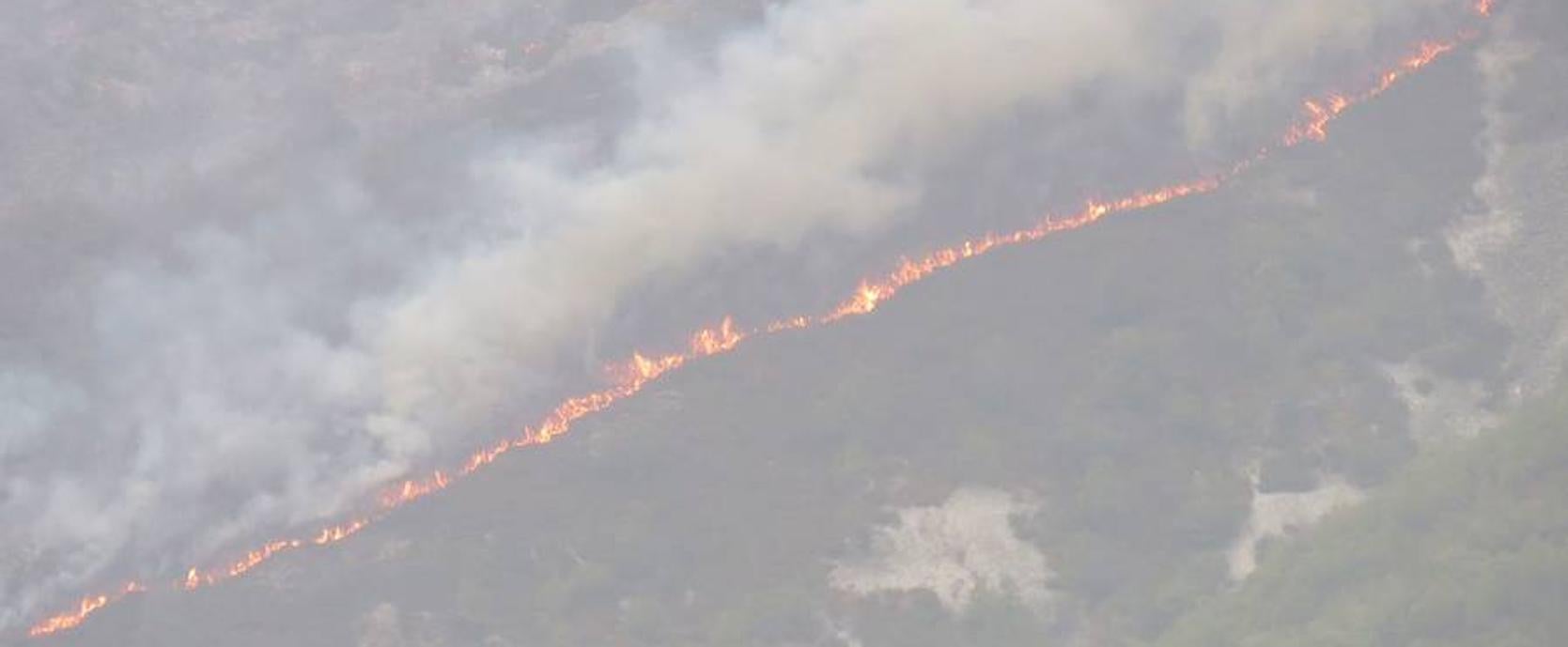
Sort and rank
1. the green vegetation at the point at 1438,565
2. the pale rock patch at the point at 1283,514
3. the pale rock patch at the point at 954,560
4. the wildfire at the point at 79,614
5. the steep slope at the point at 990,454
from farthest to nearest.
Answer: the pale rock patch at the point at 1283,514
the wildfire at the point at 79,614
the steep slope at the point at 990,454
the pale rock patch at the point at 954,560
the green vegetation at the point at 1438,565

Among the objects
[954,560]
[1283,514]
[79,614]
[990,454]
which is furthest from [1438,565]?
[79,614]

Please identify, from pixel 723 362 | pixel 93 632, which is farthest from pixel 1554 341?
pixel 93 632

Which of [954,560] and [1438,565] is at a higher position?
[954,560]

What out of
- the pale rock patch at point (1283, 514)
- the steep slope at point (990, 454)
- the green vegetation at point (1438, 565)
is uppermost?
the steep slope at point (990, 454)

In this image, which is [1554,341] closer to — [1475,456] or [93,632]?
[1475,456]

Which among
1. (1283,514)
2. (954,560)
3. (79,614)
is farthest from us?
(1283,514)

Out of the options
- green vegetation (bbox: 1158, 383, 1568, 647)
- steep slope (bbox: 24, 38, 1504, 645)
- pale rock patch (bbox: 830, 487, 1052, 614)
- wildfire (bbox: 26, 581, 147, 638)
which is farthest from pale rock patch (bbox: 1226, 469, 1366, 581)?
wildfire (bbox: 26, 581, 147, 638)

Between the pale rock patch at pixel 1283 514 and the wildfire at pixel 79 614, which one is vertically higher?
the wildfire at pixel 79 614

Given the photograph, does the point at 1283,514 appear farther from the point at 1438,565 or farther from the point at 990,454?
the point at 990,454

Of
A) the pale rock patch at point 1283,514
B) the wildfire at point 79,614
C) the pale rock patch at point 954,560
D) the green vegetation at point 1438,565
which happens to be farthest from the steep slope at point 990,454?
the green vegetation at point 1438,565

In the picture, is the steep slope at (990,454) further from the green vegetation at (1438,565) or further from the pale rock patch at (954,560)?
the green vegetation at (1438,565)

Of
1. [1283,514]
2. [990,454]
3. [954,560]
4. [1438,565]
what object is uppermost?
[990,454]

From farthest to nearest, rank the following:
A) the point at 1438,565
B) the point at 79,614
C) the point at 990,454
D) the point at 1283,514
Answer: the point at 990,454
the point at 1283,514
the point at 79,614
the point at 1438,565
